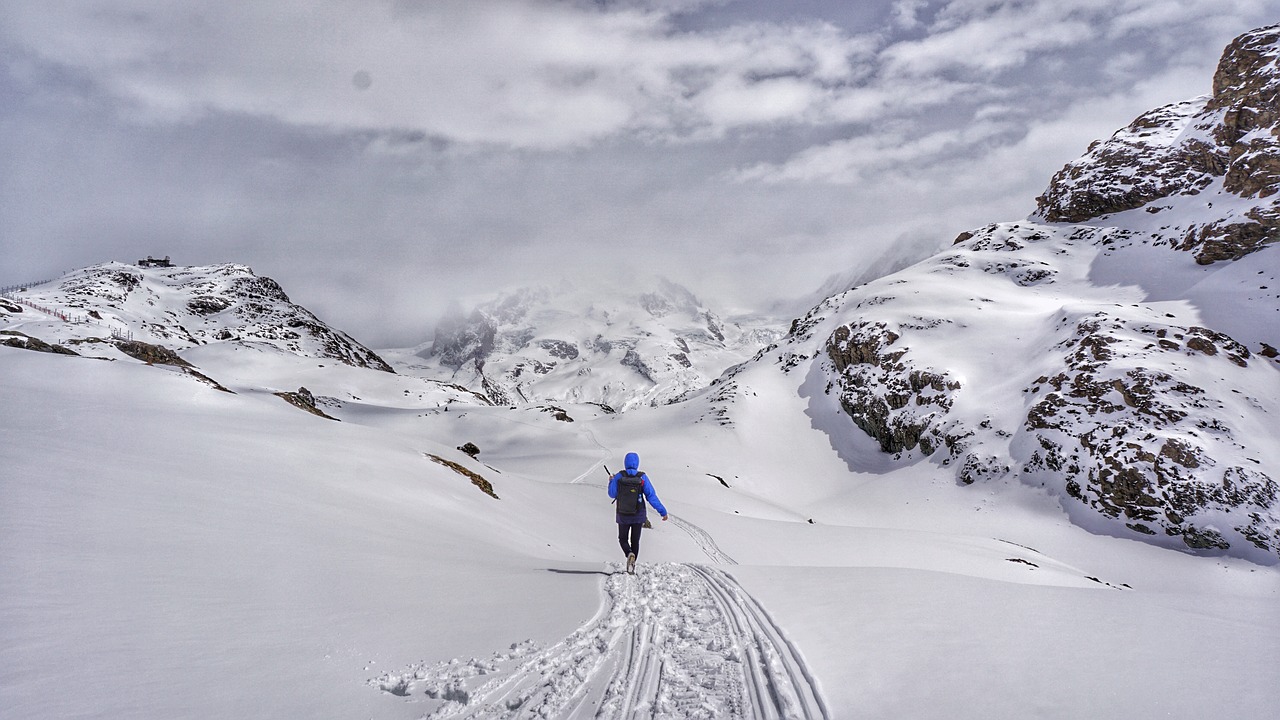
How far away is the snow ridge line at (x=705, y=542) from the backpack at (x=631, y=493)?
10403mm

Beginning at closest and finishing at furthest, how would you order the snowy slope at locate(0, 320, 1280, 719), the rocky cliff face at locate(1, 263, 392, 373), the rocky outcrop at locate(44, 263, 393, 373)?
the snowy slope at locate(0, 320, 1280, 719) < the rocky cliff face at locate(1, 263, 392, 373) < the rocky outcrop at locate(44, 263, 393, 373)

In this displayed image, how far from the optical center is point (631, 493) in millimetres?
11617

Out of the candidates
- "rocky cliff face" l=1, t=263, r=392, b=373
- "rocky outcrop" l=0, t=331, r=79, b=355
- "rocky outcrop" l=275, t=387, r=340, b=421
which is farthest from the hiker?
"rocky cliff face" l=1, t=263, r=392, b=373

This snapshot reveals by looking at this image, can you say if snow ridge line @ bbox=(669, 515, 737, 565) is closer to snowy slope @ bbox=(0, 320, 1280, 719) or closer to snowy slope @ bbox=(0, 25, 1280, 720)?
snowy slope @ bbox=(0, 25, 1280, 720)

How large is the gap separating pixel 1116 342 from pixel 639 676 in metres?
66.0

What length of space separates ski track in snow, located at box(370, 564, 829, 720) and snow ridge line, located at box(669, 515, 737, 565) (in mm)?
14415

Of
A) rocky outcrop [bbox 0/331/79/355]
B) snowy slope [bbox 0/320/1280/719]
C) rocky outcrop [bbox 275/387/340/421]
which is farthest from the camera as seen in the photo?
rocky outcrop [bbox 275/387/340/421]

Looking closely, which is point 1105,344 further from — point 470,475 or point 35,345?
point 35,345

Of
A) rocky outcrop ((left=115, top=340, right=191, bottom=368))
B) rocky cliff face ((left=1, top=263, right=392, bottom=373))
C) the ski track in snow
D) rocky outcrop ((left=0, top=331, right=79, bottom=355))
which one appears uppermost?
rocky cliff face ((left=1, top=263, right=392, bottom=373))

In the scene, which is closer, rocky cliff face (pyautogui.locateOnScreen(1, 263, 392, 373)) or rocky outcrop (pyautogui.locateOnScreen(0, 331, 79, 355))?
rocky outcrop (pyautogui.locateOnScreen(0, 331, 79, 355))

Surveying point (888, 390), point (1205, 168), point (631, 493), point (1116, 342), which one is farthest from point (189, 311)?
point (1205, 168)

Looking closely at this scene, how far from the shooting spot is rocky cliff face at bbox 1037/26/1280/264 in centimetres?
6825

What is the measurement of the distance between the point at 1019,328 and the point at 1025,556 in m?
42.3

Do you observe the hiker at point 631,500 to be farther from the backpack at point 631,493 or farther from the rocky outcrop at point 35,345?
the rocky outcrop at point 35,345
